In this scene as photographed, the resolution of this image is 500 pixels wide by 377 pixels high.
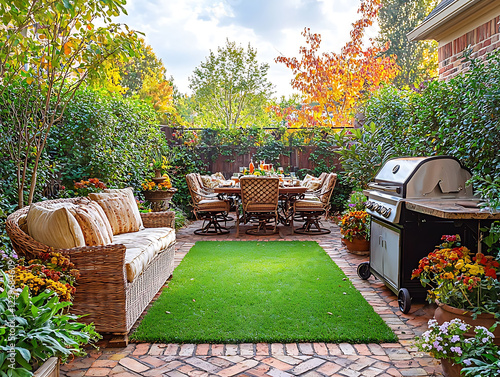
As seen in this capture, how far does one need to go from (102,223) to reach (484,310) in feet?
9.85

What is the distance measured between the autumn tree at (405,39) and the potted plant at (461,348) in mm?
15723

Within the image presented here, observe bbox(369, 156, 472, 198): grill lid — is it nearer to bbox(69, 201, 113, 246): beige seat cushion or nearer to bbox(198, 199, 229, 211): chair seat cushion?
bbox(69, 201, 113, 246): beige seat cushion

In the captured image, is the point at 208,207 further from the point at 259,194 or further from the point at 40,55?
the point at 40,55

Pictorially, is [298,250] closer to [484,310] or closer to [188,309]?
[188,309]

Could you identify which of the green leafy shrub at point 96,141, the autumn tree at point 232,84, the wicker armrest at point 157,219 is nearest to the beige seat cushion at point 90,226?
the wicker armrest at point 157,219

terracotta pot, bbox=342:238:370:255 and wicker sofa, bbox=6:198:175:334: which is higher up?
wicker sofa, bbox=6:198:175:334

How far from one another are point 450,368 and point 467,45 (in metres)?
3.70

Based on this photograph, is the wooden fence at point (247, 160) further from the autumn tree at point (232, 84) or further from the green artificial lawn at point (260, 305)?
the autumn tree at point (232, 84)

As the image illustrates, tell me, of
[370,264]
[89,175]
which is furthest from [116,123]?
[370,264]

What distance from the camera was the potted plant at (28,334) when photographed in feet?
5.48

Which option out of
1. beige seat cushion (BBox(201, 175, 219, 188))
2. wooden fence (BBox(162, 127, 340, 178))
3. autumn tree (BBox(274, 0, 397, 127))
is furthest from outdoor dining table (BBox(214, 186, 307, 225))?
autumn tree (BBox(274, 0, 397, 127))

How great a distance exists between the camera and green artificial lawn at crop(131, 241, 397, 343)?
2975mm

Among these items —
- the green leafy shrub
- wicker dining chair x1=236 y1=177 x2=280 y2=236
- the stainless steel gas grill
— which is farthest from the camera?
wicker dining chair x1=236 y1=177 x2=280 y2=236

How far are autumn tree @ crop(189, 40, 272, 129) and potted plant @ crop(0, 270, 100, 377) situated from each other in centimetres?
1438
